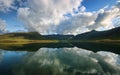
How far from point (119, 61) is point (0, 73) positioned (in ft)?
95.0

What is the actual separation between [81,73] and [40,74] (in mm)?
7256

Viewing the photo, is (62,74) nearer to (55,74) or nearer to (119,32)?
(55,74)

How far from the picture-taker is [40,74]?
99.5ft

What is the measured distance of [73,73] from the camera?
31.9 metres

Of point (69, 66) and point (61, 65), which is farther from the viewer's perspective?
point (61, 65)

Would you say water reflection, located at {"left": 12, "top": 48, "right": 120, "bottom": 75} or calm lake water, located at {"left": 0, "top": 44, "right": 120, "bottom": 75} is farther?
calm lake water, located at {"left": 0, "top": 44, "right": 120, "bottom": 75}

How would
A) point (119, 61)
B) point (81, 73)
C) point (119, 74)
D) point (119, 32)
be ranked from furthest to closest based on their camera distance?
1. point (119, 32)
2. point (119, 61)
3. point (81, 73)
4. point (119, 74)

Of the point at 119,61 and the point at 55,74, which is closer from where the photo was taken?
the point at 55,74

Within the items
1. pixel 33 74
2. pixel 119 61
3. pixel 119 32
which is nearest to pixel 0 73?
pixel 33 74

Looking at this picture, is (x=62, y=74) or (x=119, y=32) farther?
(x=119, y=32)

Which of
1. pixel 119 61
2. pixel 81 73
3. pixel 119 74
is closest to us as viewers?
pixel 119 74

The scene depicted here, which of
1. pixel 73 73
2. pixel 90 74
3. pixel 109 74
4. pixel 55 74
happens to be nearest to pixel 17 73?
pixel 55 74

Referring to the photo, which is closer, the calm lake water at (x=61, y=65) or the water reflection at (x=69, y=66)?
the water reflection at (x=69, y=66)

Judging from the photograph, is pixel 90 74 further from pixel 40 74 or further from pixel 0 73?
pixel 0 73
